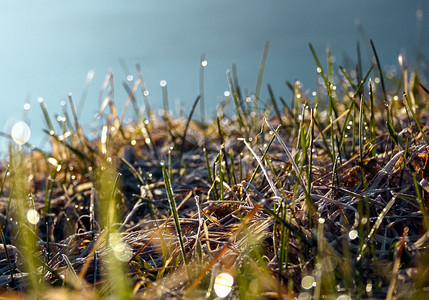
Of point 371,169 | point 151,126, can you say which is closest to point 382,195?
point 371,169

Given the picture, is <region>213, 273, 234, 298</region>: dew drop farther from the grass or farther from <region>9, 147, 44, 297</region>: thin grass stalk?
<region>9, 147, 44, 297</region>: thin grass stalk

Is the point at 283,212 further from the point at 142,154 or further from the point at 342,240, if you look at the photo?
the point at 142,154

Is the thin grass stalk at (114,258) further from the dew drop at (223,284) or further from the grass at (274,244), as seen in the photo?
the dew drop at (223,284)

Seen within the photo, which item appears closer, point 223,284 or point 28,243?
point 223,284

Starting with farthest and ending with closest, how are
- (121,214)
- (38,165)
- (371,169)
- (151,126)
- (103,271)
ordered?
(151,126)
(38,165)
(121,214)
(371,169)
(103,271)

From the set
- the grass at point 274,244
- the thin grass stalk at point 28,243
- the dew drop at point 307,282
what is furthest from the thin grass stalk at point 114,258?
the dew drop at point 307,282

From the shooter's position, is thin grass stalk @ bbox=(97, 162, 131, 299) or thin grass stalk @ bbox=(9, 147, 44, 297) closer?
thin grass stalk @ bbox=(97, 162, 131, 299)

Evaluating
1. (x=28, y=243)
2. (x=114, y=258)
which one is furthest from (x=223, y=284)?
(x=28, y=243)

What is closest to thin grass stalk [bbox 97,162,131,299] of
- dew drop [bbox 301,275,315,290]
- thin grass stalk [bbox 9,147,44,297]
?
thin grass stalk [bbox 9,147,44,297]

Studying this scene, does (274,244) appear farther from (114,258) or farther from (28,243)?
(28,243)

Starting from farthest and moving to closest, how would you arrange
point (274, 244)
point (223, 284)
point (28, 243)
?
point (28, 243)
point (274, 244)
point (223, 284)

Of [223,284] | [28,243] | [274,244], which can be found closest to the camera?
[223,284]
